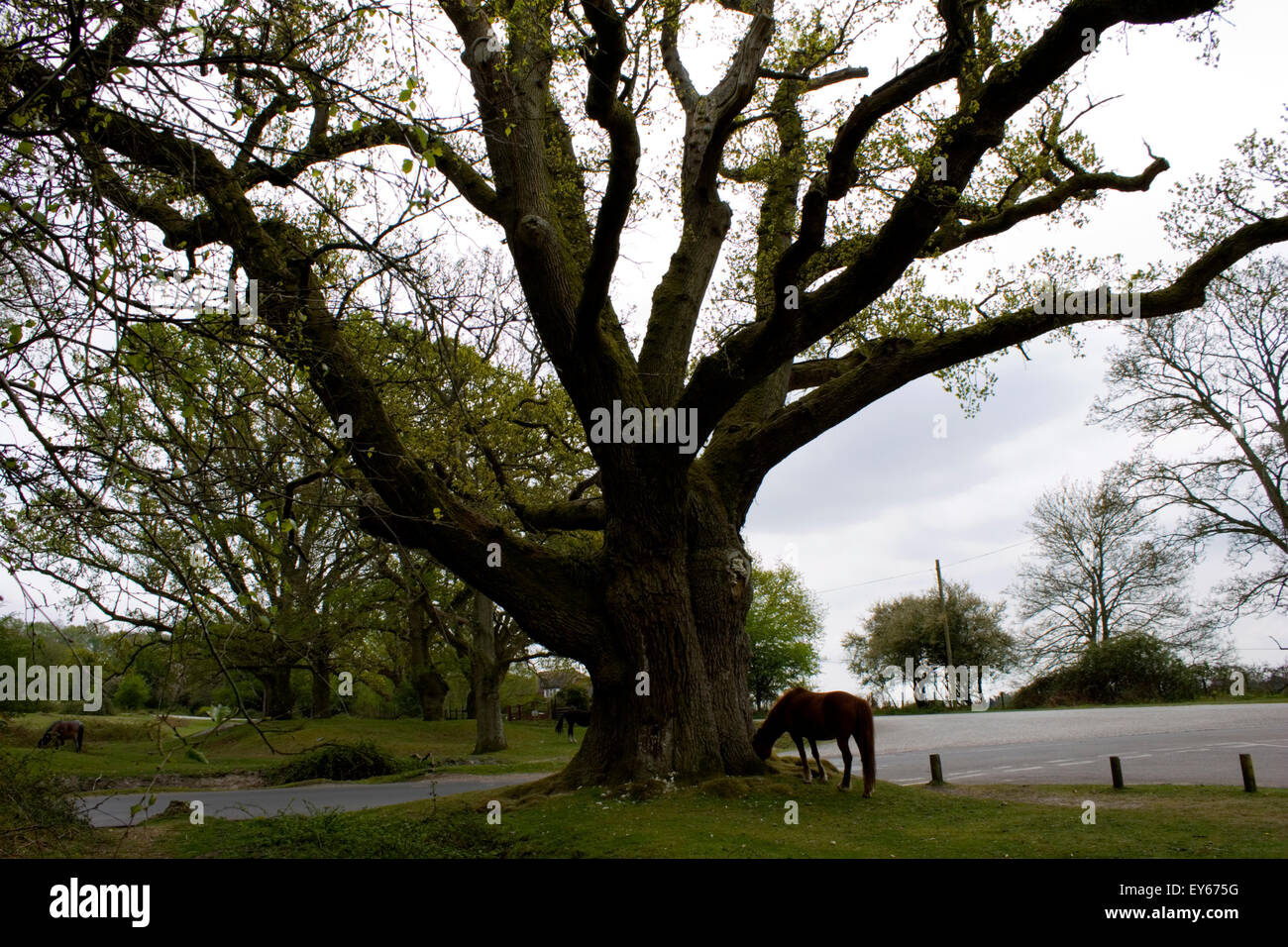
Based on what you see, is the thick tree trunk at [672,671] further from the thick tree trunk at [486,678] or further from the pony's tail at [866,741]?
the thick tree trunk at [486,678]

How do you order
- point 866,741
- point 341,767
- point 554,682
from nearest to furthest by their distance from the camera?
point 866,741 → point 341,767 → point 554,682

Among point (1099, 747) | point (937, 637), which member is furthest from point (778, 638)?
point (1099, 747)

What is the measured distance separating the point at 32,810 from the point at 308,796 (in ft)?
28.4

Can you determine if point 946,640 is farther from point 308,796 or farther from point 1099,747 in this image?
point 308,796

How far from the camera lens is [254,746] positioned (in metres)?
31.9

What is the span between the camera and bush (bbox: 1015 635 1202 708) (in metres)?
40.7

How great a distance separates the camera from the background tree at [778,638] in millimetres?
55219

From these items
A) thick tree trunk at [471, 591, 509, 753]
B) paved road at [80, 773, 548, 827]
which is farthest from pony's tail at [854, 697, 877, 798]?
thick tree trunk at [471, 591, 509, 753]

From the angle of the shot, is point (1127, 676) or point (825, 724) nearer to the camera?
point (825, 724)

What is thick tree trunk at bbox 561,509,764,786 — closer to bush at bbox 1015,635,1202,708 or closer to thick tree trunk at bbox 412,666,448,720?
thick tree trunk at bbox 412,666,448,720

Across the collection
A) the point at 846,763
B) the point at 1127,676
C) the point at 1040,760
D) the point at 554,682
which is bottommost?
the point at 554,682

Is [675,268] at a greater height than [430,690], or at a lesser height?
greater
